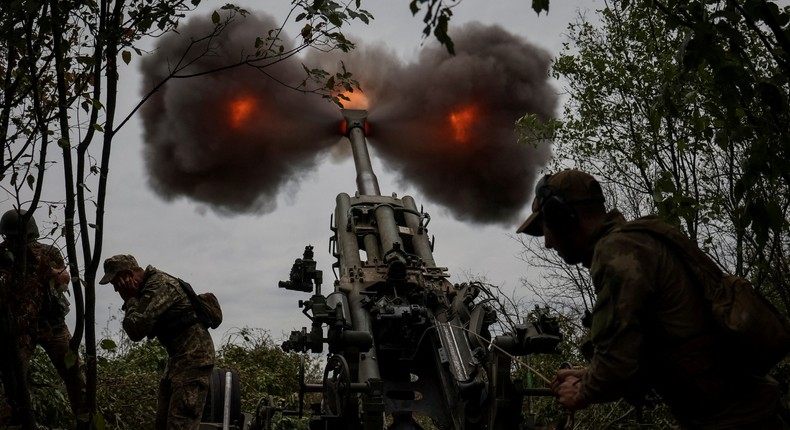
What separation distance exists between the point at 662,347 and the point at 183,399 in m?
4.29

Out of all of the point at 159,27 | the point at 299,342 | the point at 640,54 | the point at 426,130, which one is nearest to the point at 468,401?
the point at 299,342

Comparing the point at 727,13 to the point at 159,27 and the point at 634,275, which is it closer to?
the point at 634,275

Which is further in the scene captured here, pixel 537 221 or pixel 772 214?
pixel 772 214

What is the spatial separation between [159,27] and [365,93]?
9.87 m

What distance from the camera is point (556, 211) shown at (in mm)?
3402

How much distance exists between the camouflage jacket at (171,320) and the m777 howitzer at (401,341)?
1.17m

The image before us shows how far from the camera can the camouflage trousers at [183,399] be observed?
6473mm

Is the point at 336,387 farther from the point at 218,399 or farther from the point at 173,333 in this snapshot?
the point at 173,333

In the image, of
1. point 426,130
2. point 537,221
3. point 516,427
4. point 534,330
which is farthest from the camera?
point 426,130

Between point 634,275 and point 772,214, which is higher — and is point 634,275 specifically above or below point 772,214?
below

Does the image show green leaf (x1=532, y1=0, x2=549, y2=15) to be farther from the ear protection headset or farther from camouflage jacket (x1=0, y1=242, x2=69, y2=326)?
camouflage jacket (x1=0, y1=242, x2=69, y2=326)

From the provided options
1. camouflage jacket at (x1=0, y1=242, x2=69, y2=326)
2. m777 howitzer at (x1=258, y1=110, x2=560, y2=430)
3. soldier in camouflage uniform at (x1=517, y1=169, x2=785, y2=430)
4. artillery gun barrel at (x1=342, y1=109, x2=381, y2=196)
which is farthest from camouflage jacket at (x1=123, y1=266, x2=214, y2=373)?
Result: artillery gun barrel at (x1=342, y1=109, x2=381, y2=196)

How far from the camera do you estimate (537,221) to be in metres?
3.61

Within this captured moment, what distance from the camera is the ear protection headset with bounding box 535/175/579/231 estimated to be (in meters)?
3.39
